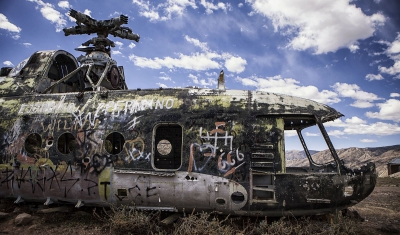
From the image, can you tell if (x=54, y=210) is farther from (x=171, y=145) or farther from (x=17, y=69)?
(x=17, y=69)

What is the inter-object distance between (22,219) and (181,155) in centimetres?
435

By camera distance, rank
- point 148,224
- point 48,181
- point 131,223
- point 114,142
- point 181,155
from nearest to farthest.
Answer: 1. point 131,223
2. point 148,224
3. point 181,155
4. point 48,181
5. point 114,142

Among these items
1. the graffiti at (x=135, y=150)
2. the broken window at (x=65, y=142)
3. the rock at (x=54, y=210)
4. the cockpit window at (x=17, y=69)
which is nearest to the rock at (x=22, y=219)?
the rock at (x=54, y=210)

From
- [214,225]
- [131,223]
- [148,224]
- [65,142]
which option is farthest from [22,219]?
[214,225]

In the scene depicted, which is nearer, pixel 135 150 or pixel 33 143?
pixel 135 150

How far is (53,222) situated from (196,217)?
384 cm

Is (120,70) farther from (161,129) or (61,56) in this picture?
(161,129)

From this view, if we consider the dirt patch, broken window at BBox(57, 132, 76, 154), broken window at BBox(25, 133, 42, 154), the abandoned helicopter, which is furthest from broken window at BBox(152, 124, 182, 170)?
broken window at BBox(25, 133, 42, 154)

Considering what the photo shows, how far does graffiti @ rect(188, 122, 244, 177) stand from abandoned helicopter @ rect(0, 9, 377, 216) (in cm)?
2

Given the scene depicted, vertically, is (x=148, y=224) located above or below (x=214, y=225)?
below

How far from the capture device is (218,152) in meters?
6.19

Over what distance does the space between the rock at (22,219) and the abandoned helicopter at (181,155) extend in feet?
1.75

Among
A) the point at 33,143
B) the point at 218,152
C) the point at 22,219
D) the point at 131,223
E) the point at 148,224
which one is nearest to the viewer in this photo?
the point at 131,223

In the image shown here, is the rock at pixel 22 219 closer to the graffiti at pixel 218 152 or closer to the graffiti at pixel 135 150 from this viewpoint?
the graffiti at pixel 135 150
